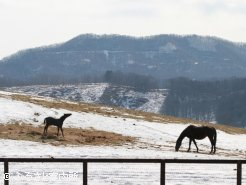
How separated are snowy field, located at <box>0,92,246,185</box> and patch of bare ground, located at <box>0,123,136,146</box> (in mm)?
1601

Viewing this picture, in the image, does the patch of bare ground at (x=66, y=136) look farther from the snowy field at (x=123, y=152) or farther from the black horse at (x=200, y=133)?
the black horse at (x=200, y=133)

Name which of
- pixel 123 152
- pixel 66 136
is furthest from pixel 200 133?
pixel 66 136

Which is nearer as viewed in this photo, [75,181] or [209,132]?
[75,181]

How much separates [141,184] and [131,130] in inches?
1208

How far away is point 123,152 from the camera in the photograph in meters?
35.3

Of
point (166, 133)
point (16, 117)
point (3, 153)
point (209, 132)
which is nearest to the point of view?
point (3, 153)

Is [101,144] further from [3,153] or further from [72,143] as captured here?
[3,153]

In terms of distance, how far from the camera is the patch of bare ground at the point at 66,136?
131 feet

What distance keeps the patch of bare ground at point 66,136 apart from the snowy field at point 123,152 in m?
1.60

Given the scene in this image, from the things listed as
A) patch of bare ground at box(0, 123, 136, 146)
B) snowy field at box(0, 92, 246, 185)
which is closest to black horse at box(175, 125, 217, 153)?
snowy field at box(0, 92, 246, 185)

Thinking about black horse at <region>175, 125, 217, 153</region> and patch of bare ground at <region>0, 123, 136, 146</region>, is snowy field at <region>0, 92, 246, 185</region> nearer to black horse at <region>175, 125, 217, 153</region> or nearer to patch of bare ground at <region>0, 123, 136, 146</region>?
black horse at <region>175, 125, 217, 153</region>

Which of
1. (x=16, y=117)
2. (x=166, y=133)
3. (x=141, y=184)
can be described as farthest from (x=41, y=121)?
(x=141, y=184)

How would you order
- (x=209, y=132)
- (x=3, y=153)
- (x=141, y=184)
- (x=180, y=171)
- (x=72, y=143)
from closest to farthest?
(x=141, y=184), (x=180, y=171), (x=3, y=153), (x=72, y=143), (x=209, y=132)

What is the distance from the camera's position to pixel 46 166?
2617 centimetres
